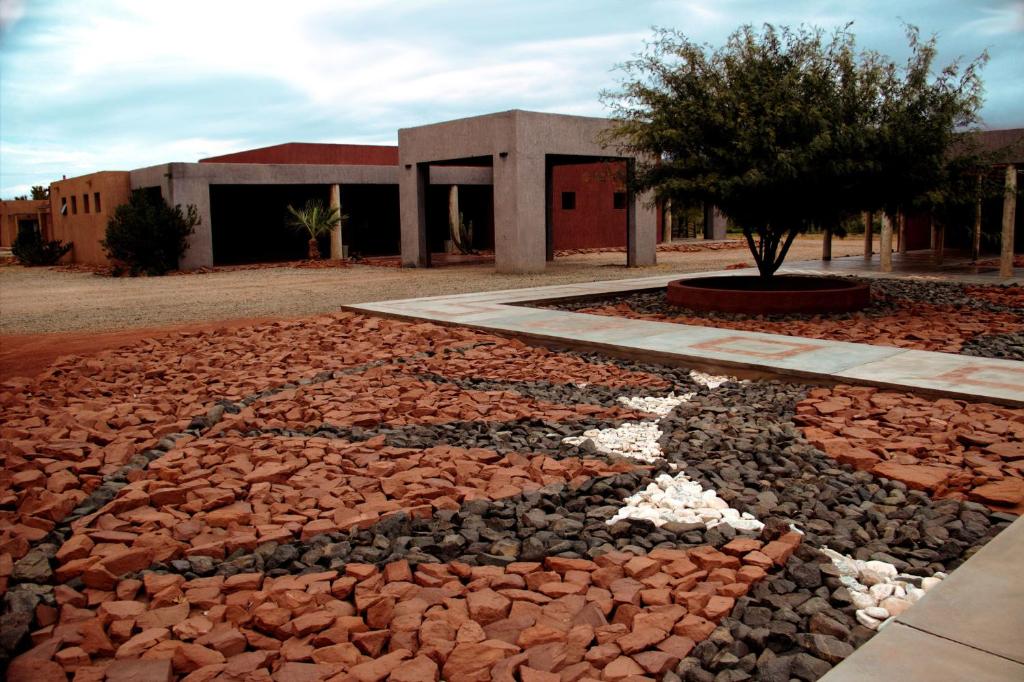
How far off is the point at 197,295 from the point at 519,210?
20.9 ft

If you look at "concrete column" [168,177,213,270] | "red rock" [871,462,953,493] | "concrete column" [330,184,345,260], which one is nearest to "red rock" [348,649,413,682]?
"red rock" [871,462,953,493]

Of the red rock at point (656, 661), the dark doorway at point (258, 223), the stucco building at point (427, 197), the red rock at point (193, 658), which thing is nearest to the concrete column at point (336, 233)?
the stucco building at point (427, 197)

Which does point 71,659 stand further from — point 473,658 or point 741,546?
point 741,546

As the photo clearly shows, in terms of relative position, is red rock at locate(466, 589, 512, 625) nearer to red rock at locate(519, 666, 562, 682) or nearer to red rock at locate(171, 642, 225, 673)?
red rock at locate(519, 666, 562, 682)

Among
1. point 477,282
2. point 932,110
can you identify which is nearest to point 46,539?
point 932,110

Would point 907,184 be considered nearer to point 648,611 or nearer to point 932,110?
point 932,110

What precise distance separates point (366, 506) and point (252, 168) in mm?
18996

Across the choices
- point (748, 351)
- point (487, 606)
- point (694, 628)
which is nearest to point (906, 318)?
point (748, 351)

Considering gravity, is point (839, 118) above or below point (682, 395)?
above

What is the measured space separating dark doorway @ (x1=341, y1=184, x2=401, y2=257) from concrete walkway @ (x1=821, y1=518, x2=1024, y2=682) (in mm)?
24606

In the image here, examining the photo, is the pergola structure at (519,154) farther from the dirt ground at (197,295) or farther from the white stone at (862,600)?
the white stone at (862,600)

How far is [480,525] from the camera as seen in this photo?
3.36 metres

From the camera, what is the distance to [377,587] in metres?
2.84

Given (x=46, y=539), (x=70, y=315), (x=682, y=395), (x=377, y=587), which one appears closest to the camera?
(x=377, y=587)
